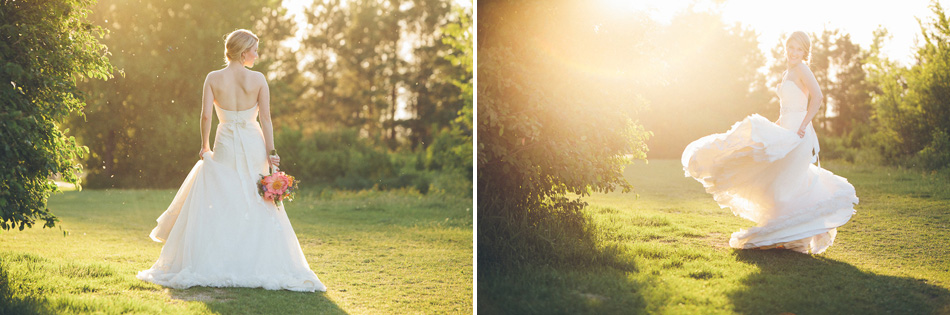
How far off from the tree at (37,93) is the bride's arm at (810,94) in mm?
4338

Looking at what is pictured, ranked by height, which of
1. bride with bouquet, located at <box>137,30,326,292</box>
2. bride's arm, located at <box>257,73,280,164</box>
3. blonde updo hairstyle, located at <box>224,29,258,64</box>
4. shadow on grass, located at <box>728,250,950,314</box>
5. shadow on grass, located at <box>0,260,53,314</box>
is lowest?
shadow on grass, located at <box>0,260,53,314</box>

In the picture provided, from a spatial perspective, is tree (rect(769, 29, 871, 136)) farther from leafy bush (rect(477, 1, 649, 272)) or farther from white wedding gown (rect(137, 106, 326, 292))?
white wedding gown (rect(137, 106, 326, 292))

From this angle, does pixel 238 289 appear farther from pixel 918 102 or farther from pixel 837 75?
pixel 918 102

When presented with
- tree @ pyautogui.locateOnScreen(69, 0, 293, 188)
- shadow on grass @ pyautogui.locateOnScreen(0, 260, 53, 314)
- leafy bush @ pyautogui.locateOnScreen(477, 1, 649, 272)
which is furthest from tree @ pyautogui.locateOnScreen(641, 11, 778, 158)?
tree @ pyautogui.locateOnScreen(69, 0, 293, 188)

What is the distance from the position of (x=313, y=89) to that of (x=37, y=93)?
15.3 meters


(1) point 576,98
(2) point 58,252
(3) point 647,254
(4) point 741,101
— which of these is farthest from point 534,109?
(2) point 58,252

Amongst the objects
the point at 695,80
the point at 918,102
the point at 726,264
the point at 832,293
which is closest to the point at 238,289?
the point at 726,264

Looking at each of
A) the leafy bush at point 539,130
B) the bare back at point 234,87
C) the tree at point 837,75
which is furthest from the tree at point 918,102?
the bare back at point 234,87

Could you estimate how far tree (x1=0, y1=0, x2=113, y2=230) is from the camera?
3.90 m

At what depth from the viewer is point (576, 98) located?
4.14 metres

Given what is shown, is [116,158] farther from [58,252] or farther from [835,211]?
[835,211]

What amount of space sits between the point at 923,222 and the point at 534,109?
95.1 inches

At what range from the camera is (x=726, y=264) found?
12.3 ft

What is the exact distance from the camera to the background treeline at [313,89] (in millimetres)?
8898
